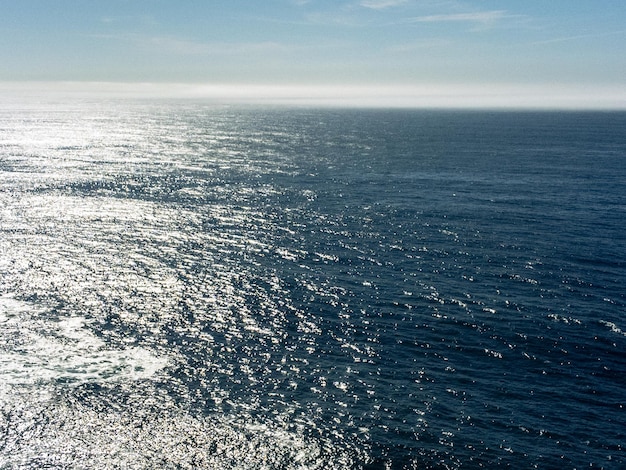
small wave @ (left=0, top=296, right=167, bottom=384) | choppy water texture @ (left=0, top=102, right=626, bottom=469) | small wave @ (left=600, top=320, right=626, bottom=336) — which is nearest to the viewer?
choppy water texture @ (left=0, top=102, right=626, bottom=469)

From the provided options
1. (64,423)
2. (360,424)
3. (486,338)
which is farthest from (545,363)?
(64,423)

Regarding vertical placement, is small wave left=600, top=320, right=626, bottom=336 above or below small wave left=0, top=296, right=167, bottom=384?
above

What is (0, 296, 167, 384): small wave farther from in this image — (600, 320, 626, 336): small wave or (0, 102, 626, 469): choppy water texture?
(600, 320, 626, 336): small wave

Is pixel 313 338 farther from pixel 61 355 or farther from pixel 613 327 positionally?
pixel 613 327

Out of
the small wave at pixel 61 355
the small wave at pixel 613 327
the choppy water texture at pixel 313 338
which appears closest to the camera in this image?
the choppy water texture at pixel 313 338

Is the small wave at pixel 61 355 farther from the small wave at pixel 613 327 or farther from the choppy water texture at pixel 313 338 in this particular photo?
the small wave at pixel 613 327

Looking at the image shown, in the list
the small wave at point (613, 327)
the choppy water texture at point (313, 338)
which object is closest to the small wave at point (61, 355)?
the choppy water texture at point (313, 338)

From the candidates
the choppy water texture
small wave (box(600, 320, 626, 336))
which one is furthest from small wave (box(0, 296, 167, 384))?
small wave (box(600, 320, 626, 336))

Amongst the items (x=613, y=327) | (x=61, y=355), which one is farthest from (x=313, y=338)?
(x=613, y=327)
